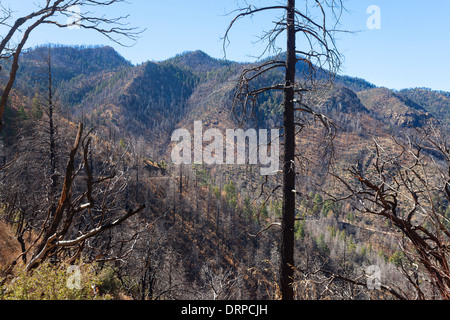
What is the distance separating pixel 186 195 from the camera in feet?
204

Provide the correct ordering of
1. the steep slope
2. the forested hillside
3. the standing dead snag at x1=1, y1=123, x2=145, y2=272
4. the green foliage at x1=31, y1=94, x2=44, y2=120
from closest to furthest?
the standing dead snag at x1=1, y1=123, x2=145, y2=272
the forested hillside
the green foliage at x1=31, y1=94, x2=44, y2=120
the steep slope

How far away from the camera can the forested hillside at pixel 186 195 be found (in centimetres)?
289

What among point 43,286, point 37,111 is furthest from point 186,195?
point 43,286

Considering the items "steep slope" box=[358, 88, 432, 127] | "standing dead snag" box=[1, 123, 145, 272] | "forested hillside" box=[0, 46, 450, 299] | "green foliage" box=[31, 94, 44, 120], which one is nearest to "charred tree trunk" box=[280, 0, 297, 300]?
"forested hillside" box=[0, 46, 450, 299]

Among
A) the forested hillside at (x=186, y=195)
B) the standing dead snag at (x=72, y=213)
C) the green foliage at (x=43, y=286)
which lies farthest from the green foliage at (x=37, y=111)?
the green foliage at (x=43, y=286)

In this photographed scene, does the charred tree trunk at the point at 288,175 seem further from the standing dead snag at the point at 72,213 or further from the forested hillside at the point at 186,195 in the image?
the standing dead snag at the point at 72,213

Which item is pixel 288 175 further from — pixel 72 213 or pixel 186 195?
pixel 186 195

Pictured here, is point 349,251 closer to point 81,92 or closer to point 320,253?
point 320,253

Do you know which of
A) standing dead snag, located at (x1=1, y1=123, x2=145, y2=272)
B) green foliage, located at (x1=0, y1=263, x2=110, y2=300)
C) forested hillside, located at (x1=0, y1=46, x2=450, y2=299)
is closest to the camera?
standing dead snag, located at (x1=1, y1=123, x2=145, y2=272)

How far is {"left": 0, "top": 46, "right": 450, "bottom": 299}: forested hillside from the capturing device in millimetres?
2893

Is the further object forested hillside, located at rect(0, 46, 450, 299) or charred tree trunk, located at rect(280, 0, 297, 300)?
charred tree trunk, located at rect(280, 0, 297, 300)

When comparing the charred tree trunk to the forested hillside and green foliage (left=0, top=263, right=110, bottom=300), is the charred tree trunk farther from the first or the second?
green foliage (left=0, top=263, right=110, bottom=300)
